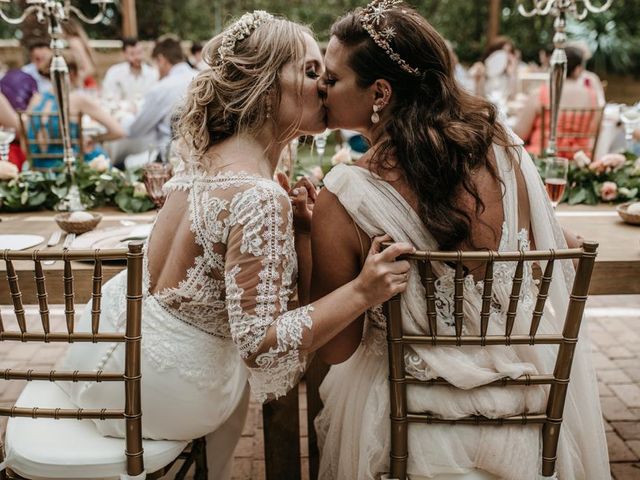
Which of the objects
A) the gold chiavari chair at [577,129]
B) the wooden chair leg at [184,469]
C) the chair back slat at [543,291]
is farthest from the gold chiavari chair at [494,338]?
the gold chiavari chair at [577,129]

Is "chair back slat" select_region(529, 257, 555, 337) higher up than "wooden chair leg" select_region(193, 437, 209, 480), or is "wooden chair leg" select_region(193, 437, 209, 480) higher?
"chair back slat" select_region(529, 257, 555, 337)

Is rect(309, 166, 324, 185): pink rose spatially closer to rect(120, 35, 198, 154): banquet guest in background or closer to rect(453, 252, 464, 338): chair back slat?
rect(453, 252, 464, 338): chair back slat

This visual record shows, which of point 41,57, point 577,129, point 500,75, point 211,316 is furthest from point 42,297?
point 500,75

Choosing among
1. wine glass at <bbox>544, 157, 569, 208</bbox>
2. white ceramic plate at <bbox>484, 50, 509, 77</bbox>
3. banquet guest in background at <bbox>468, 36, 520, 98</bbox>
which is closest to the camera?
wine glass at <bbox>544, 157, 569, 208</bbox>

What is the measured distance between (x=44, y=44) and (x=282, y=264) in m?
5.07

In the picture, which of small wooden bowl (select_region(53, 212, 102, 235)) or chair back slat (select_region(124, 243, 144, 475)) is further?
small wooden bowl (select_region(53, 212, 102, 235))

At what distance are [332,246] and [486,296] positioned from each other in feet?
1.14

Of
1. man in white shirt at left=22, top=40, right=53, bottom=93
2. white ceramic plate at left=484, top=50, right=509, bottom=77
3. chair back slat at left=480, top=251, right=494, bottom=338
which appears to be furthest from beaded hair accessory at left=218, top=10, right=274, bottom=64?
white ceramic plate at left=484, top=50, right=509, bottom=77

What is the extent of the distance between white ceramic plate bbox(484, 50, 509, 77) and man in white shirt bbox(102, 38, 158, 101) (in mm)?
3744

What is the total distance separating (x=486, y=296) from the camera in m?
1.39

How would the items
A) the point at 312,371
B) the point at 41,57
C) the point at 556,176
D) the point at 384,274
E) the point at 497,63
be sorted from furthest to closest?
the point at 497,63
the point at 41,57
the point at 556,176
the point at 312,371
the point at 384,274

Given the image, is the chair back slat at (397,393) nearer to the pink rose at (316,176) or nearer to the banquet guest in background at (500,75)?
the pink rose at (316,176)

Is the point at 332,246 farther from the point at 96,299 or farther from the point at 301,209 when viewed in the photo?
the point at 96,299

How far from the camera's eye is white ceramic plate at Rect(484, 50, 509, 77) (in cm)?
720
